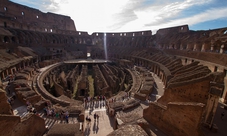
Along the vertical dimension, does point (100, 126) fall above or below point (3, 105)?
below

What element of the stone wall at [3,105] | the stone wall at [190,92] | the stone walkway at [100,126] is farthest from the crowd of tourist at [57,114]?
the stone wall at [190,92]

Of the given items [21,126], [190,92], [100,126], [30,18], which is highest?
[30,18]

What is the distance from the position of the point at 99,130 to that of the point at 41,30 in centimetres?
3619

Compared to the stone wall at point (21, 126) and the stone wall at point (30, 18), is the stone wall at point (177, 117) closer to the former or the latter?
the stone wall at point (21, 126)

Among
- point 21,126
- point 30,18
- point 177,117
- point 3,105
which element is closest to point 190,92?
point 177,117

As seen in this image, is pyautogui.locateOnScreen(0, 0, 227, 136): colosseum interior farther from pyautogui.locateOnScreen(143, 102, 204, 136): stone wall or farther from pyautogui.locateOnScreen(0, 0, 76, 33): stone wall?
pyautogui.locateOnScreen(0, 0, 76, 33): stone wall

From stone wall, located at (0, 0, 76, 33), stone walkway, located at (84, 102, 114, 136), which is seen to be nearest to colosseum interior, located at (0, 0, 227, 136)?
stone walkway, located at (84, 102, 114, 136)

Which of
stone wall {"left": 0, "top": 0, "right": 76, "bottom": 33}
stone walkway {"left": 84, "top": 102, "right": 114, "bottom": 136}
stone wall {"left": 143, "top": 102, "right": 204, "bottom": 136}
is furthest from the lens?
stone wall {"left": 0, "top": 0, "right": 76, "bottom": 33}

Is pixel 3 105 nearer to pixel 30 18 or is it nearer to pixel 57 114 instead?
pixel 57 114

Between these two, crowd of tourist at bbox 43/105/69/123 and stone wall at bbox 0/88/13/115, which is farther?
crowd of tourist at bbox 43/105/69/123

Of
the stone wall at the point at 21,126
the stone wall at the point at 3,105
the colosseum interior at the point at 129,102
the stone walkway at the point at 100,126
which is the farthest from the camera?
the stone walkway at the point at 100,126

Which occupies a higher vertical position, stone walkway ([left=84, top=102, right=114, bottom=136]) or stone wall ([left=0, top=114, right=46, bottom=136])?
stone wall ([left=0, top=114, right=46, bottom=136])

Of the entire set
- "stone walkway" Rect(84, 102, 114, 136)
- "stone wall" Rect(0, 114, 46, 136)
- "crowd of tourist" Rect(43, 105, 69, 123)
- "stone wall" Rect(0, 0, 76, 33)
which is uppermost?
"stone wall" Rect(0, 0, 76, 33)

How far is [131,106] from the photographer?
998 centimetres
